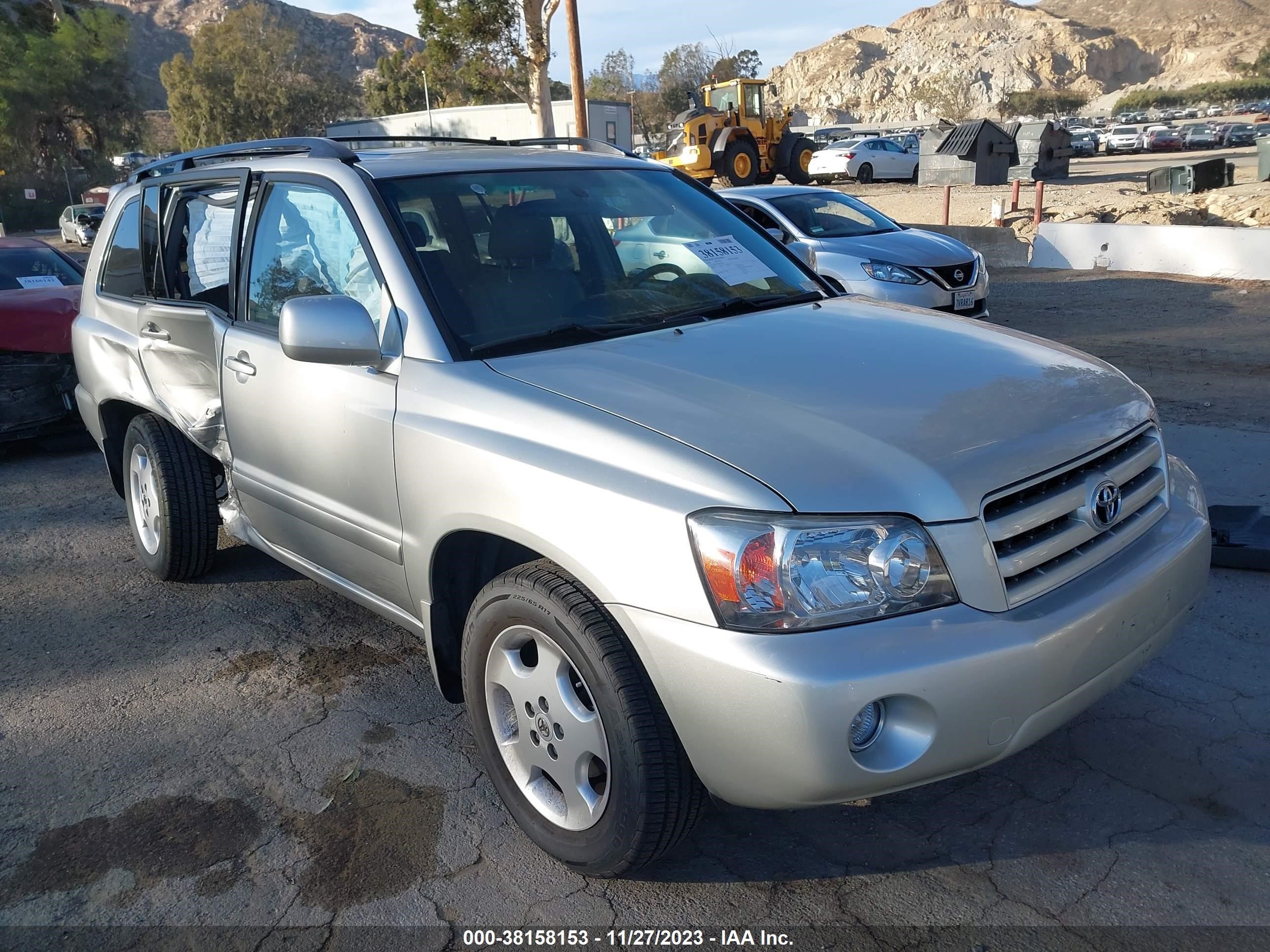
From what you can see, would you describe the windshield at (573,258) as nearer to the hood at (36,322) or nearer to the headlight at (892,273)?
the hood at (36,322)

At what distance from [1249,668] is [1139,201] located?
1945cm

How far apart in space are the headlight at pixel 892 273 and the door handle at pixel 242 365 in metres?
6.85

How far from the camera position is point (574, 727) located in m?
2.56

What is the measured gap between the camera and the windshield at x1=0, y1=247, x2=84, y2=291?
768cm

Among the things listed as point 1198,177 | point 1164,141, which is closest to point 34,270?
point 1198,177

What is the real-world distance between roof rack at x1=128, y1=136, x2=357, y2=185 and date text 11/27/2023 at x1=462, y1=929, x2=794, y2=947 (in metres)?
2.42

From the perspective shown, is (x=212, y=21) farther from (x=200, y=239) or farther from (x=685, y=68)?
(x=200, y=239)

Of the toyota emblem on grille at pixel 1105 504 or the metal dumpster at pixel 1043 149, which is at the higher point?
the metal dumpster at pixel 1043 149

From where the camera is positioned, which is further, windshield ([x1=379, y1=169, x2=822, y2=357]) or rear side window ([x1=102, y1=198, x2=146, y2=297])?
rear side window ([x1=102, y1=198, x2=146, y2=297])

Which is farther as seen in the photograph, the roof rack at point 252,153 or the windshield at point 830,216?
the windshield at point 830,216

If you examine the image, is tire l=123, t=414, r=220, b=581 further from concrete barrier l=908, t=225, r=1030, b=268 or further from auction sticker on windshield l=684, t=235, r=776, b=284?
concrete barrier l=908, t=225, r=1030, b=268

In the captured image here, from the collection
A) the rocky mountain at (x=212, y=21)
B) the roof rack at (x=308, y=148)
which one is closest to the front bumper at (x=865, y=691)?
the roof rack at (x=308, y=148)

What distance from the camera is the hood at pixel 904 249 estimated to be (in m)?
9.52

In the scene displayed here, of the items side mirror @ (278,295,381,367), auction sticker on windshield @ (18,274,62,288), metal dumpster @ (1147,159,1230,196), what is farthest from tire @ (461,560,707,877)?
metal dumpster @ (1147,159,1230,196)
